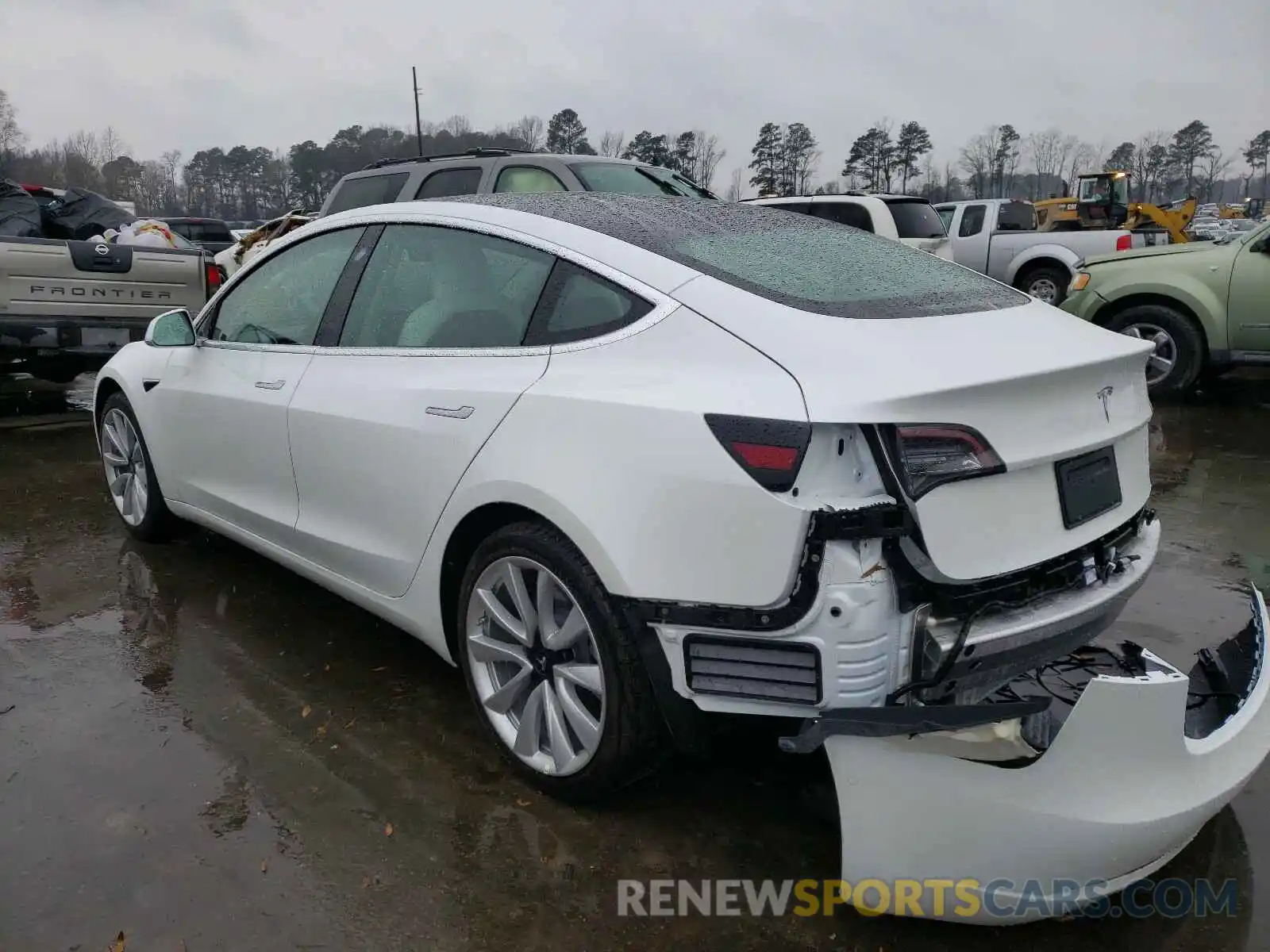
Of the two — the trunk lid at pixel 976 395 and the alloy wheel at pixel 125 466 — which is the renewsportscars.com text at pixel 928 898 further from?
the alloy wheel at pixel 125 466

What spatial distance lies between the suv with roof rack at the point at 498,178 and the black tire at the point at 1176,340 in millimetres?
3843

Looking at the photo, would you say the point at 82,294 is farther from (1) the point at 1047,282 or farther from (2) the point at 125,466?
(1) the point at 1047,282

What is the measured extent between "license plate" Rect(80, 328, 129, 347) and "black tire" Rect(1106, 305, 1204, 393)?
26.8ft

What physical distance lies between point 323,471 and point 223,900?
55.4 inches

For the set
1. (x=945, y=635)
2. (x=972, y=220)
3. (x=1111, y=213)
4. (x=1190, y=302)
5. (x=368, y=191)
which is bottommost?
(x=945, y=635)

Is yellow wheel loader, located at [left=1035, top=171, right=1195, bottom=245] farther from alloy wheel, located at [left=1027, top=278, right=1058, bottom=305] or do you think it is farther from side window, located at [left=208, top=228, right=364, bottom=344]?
side window, located at [left=208, top=228, right=364, bottom=344]

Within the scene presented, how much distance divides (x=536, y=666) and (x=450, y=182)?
20.8ft

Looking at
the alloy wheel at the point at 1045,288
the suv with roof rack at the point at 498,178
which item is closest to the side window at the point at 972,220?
the alloy wheel at the point at 1045,288

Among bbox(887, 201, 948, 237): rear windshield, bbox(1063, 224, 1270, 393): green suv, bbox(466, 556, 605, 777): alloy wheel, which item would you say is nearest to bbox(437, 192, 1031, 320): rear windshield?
bbox(466, 556, 605, 777): alloy wheel

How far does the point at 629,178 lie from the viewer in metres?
8.05

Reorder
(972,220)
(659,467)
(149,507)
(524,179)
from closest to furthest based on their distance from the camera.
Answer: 1. (659,467)
2. (149,507)
3. (524,179)
4. (972,220)

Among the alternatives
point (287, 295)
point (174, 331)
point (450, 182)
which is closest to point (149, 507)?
point (174, 331)

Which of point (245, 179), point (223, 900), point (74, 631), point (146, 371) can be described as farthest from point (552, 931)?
point (245, 179)

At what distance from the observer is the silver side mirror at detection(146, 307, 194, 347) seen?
4.14 m
